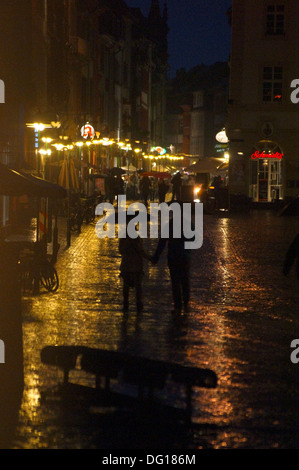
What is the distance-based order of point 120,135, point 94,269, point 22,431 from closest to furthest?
point 22,431
point 94,269
point 120,135

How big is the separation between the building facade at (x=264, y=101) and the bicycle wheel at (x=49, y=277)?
1269 inches

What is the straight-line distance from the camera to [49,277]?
14250 millimetres

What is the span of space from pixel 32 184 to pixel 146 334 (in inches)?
111

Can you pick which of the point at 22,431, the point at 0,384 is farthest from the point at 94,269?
the point at 22,431

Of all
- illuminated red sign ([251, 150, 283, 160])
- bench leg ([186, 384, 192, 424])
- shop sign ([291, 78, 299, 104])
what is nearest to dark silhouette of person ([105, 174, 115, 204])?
illuminated red sign ([251, 150, 283, 160])

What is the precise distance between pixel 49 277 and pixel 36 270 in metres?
0.45

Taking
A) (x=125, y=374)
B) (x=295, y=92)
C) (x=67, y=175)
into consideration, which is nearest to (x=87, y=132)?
(x=295, y=92)

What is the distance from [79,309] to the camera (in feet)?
41.2

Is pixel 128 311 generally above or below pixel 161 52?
Result: below

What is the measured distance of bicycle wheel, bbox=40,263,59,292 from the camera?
46.0ft

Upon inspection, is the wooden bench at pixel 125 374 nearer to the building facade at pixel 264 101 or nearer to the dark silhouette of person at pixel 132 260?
the dark silhouette of person at pixel 132 260

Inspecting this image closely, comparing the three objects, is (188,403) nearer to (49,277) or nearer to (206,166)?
(49,277)

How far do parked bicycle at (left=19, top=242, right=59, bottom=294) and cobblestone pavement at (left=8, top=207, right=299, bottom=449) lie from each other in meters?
0.18
